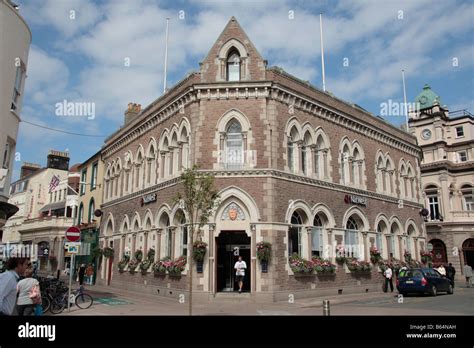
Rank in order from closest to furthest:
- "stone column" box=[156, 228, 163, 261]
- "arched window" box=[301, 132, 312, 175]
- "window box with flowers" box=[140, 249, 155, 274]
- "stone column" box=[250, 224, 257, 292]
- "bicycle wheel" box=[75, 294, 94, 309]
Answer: "bicycle wheel" box=[75, 294, 94, 309], "stone column" box=[250, 224, 257, 292], "arched window" box=[301, 132, 312, 175], "stone column" box=[156, 228, 163, 261], "window box with flowers" box=[140, 249, 155, 274]

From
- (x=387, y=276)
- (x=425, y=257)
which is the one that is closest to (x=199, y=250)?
(x=387, y=276)

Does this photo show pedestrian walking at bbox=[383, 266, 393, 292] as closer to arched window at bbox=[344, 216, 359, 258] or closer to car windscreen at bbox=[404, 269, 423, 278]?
arched window at bbox=[344, 216, 359, 258]

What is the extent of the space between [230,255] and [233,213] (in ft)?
7.52

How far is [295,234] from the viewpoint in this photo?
20.3 meters

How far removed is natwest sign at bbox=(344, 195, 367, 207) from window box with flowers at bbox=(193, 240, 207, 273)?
9.48 meters

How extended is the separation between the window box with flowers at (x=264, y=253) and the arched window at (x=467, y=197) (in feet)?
119

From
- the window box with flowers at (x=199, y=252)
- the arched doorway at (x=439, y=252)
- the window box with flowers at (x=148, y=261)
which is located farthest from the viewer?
the arched doorway at (x=439, y=252)

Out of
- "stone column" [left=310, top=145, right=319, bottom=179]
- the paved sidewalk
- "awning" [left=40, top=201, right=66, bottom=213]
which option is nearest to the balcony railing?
"stone column" [left=310, top=145, right=319, bottom=179]

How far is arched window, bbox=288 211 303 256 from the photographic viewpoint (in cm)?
1989

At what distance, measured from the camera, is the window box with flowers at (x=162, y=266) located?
812 inches

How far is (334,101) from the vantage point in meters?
24.4

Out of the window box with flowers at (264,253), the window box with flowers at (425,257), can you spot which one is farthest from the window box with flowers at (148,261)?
the window box with flowers at (425,257)

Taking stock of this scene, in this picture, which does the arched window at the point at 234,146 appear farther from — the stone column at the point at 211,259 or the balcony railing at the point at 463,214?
the balcony railing at the point at 463,214
